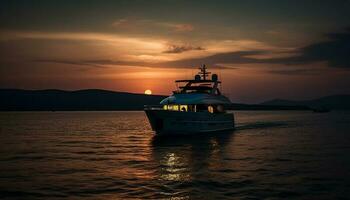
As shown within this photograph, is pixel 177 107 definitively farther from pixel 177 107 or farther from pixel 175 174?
pixel 175 174

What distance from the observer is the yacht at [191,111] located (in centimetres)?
4788

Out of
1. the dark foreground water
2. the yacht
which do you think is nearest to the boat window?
the yacht

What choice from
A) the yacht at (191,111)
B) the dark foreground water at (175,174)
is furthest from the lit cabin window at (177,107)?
the dark foreground water at (175,174)

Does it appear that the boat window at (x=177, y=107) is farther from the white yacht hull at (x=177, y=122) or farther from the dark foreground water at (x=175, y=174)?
the dark foreground water at (x=175, y=174)

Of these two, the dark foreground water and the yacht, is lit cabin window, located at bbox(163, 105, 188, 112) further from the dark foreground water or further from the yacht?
the dark foreground water

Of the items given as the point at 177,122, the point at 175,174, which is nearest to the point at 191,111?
the point at 177,122

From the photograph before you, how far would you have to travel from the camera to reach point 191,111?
48906 millimetres

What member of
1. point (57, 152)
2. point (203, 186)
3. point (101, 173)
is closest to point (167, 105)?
point (57, 152)

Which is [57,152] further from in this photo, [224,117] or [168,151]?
[224,117]

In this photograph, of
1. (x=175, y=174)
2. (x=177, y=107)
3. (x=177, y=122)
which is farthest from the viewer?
(x=177, y=107)

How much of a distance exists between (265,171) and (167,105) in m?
27.8

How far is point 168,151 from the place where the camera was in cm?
3650

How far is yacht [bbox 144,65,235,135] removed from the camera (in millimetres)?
47875

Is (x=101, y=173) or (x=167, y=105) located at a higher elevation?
(x=167, y=105)
